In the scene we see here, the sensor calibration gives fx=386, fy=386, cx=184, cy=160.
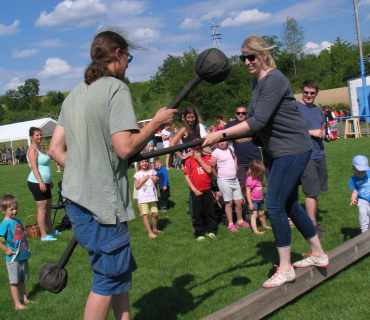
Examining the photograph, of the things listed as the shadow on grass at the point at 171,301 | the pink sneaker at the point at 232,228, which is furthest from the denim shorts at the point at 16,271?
the pink sneaker at the point at 232,228

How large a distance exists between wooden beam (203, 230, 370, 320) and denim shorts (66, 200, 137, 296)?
0.83 metres

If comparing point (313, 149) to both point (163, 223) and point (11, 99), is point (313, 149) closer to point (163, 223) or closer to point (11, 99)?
point (163, 223)

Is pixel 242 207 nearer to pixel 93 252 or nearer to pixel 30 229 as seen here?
pixel 30 229

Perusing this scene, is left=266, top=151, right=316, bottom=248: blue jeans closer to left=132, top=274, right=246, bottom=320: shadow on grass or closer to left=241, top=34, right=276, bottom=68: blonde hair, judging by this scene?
left=241, top=34, right=276, bottom=68: blonde hair

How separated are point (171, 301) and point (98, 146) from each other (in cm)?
236

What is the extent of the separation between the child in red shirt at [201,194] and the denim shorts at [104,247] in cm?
405

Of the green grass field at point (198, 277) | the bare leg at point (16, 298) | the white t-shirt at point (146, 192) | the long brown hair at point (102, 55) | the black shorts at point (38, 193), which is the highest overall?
the long brown hair at point (102, 55)

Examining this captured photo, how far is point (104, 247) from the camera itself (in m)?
2.49

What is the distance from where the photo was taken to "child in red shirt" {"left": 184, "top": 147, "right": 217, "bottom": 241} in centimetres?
661

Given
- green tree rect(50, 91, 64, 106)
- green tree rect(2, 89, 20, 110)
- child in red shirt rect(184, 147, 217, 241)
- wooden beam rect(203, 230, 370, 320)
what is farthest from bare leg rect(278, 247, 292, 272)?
green tree rect(2, 89, 20, 110)

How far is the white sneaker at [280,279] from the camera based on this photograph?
135 inches

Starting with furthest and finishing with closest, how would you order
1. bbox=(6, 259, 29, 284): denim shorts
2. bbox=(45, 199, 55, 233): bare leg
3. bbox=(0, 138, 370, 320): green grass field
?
1. bbox=(45, 199, 55, 233): bare leg
2. bbox=(6, 259, 29, 284): denim shorts
3. bbox=(0, 138, 370, 320): green grass field

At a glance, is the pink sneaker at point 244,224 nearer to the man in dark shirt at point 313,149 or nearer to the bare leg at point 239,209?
the bare leg at point 239,209

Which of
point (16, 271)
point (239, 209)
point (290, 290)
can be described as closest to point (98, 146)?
point (290, 290)
